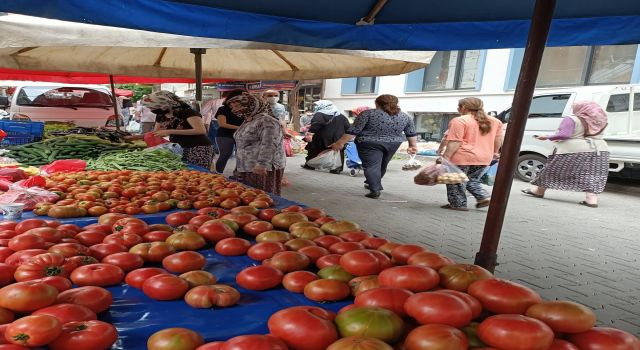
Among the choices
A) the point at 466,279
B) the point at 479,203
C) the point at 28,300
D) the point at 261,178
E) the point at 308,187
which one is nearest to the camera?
the point at 28,300

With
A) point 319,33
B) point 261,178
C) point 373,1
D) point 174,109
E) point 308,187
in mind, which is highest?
point 373,1

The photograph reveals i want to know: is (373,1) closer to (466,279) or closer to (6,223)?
(466,279)

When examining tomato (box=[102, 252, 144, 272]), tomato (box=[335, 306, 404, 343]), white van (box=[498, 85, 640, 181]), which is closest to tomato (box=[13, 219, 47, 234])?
tomato (box=[102, 252, 144, 272])

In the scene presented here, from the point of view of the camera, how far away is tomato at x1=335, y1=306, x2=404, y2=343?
1077 millimetres

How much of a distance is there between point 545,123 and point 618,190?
2183 millimetres

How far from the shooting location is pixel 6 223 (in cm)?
205

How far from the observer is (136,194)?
2.89 metres

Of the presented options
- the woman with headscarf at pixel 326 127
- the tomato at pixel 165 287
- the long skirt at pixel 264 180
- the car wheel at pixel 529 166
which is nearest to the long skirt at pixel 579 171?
the car wheel at pixel 529 166

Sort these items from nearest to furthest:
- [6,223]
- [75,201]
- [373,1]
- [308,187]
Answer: [6,223] → [75,201] → [373,1] → [308,187]

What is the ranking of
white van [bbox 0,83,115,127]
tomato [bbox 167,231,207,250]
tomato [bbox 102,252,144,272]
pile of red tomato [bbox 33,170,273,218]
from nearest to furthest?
tomato [bbox 102,252,144,272] → tomato [bbox 167,231,207,250] → pile of red tomato [bbox 33,170,273,218] → white van [bbox 0,83,115,127]

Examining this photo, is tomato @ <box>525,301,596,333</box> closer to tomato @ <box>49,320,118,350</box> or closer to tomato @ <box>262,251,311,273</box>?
tomato @ <box>262,251,311,273</box>

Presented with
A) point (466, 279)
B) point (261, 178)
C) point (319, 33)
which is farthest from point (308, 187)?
point (466, 279)

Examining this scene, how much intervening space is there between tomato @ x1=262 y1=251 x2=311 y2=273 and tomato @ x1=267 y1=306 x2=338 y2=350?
1.51 ft

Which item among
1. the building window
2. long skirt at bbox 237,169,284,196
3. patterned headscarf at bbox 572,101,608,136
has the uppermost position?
the building window
